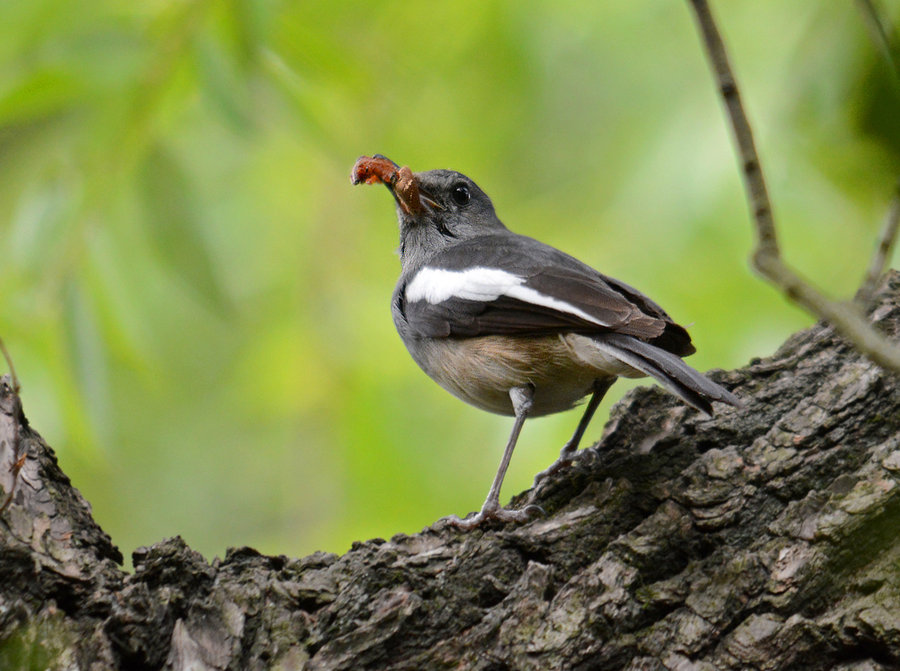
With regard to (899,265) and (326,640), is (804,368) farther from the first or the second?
(326,640)

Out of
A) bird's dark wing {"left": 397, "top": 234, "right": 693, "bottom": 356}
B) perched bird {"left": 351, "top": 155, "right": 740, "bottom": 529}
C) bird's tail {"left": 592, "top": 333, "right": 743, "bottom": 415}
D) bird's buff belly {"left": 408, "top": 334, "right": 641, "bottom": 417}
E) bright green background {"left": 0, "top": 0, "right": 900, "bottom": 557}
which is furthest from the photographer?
bright green background {"left": 0, "top": 0, "right": 900, "bottom": 557}

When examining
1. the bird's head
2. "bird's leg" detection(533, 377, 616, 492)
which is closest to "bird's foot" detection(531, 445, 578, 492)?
"bird's leg" detection(533, 377, 616, 492)

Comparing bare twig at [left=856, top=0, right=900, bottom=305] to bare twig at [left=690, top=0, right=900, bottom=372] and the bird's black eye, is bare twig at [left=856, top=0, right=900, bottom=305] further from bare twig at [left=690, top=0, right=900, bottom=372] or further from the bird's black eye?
the bird's black eye

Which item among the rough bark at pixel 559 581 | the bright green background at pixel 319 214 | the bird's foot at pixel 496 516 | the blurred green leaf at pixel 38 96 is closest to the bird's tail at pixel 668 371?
the rough bark at pixel 559 581

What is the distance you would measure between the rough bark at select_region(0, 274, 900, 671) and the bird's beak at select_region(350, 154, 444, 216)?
211 centimetres

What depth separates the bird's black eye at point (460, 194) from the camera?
5.21m

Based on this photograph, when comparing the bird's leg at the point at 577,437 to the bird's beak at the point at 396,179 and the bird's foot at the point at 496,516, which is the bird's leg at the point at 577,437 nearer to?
the bird's foot at the point at 496,516

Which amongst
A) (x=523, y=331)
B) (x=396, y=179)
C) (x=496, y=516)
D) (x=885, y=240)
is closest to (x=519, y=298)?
(x=523, y=331)

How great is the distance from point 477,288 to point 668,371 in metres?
1.24

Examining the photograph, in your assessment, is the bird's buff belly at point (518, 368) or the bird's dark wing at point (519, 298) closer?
the bird's dark wing at point (519, 298)

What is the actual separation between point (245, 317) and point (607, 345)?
353 centimetres

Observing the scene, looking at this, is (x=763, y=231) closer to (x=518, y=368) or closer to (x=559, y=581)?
(x=559, y=581)

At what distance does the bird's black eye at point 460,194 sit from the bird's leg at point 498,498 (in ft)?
5.13

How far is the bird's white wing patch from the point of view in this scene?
3.74 meters
